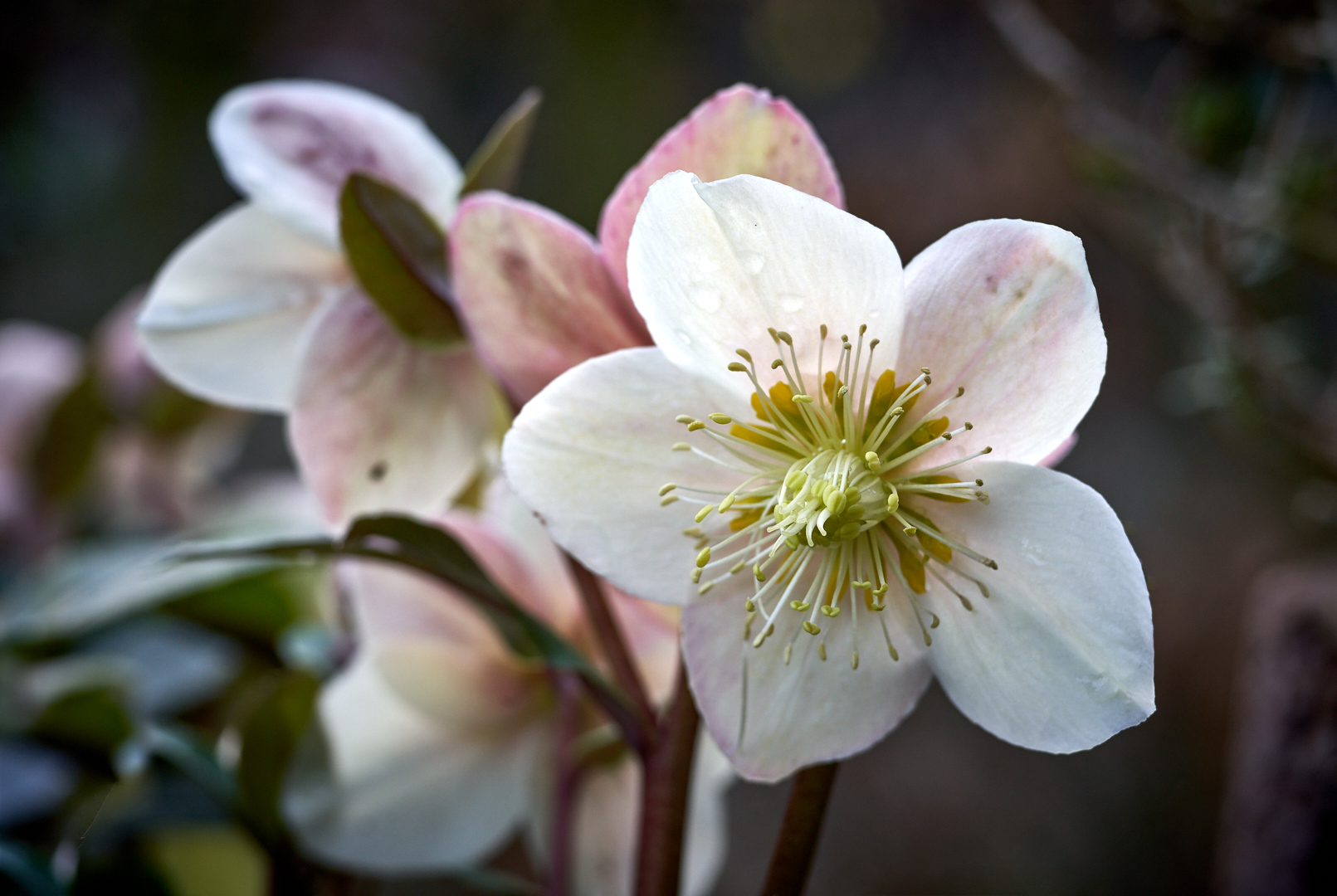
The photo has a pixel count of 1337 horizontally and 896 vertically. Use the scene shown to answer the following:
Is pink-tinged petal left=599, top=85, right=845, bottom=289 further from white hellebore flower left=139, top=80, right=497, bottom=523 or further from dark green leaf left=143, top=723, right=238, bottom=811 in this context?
dark green leaf left=143, top=723, right=238, bottom=811

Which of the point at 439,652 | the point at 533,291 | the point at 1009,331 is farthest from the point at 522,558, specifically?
the point at 1009,331

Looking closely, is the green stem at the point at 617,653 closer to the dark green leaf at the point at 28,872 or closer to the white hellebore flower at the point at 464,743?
the white hellebore flower at the point at 464,743

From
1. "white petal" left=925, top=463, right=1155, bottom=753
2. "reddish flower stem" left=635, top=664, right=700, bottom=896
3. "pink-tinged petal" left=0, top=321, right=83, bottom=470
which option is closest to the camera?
"white petal" left=925, top=463, right=1155, bottom=753

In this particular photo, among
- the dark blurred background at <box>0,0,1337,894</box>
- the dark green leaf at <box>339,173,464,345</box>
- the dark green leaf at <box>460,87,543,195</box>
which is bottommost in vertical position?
the dark blurred background at <box>0,0,1337,894</box>

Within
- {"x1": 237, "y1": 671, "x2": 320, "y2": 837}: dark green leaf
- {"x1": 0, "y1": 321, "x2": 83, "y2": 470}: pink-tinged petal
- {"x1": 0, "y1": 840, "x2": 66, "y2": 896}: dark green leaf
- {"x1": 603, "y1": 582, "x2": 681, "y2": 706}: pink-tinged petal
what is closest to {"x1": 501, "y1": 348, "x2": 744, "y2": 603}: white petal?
{"x1": 603, "y1": 582, "x2": 681, "y2": 706}: pink-tinged petal

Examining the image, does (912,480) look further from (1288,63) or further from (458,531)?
(1288,63)

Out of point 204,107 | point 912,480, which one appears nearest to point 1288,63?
point 912,480

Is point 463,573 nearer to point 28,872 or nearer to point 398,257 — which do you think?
point 398,257
